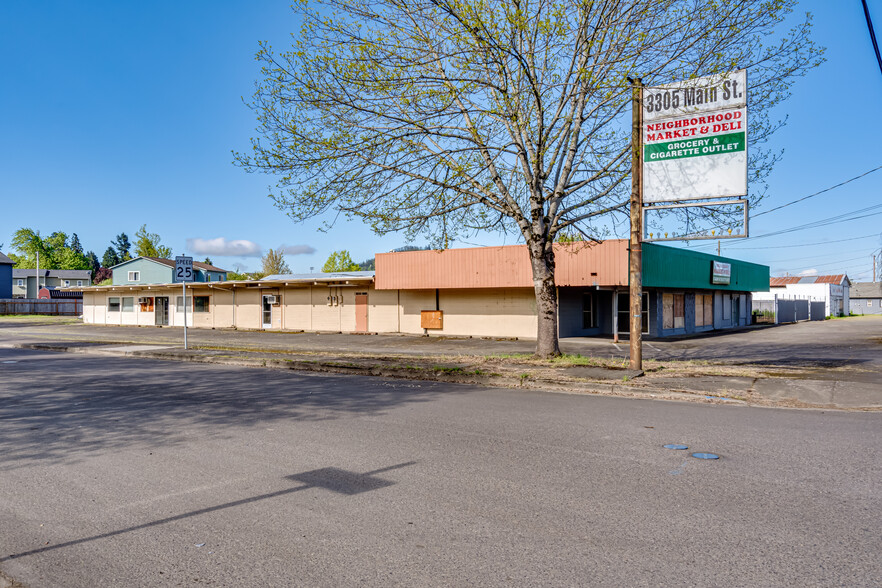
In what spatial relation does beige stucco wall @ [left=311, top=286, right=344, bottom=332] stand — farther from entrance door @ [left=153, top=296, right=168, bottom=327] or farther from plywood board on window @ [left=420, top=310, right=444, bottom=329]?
entrance door @ [left=153, top=296, right=168, bottom=327]

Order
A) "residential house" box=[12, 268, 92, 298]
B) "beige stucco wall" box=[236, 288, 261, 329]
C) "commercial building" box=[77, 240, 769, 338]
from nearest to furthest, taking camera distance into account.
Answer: "commercial building" box=[77, 240, 769, 338]
"beige stucco wall" box=[236, 288, 261, 329]
"residential house" box=[12, 268, 92, 298]

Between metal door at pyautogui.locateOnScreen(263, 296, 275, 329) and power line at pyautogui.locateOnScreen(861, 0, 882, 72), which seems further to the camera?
metal door at pyautogui.locateOnScreen(263, 296, 275, 329)

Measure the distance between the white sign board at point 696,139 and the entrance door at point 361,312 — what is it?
2344 cm

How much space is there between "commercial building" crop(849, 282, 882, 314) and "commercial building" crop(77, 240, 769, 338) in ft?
238

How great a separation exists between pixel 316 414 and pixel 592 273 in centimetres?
1886

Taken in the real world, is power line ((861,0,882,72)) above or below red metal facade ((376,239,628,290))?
above

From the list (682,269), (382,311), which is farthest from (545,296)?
(382,311)

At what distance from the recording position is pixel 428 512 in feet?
15.1

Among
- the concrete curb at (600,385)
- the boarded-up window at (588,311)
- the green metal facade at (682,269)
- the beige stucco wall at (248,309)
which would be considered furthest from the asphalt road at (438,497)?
the beige stucco wall at (248,309)

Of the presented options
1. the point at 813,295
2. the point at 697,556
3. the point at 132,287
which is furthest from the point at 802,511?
the point at 813,295

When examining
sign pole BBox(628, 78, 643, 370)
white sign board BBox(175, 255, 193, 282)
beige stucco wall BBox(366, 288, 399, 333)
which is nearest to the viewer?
sign pole BBox(628, 78, 643, 370)

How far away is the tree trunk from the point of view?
14914mm

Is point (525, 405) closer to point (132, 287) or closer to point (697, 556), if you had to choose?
point (697, 556)

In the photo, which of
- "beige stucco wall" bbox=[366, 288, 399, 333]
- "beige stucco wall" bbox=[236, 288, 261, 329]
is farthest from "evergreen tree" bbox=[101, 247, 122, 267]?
"beige stucco wall" bbox=[366, 288, 399, 333]
